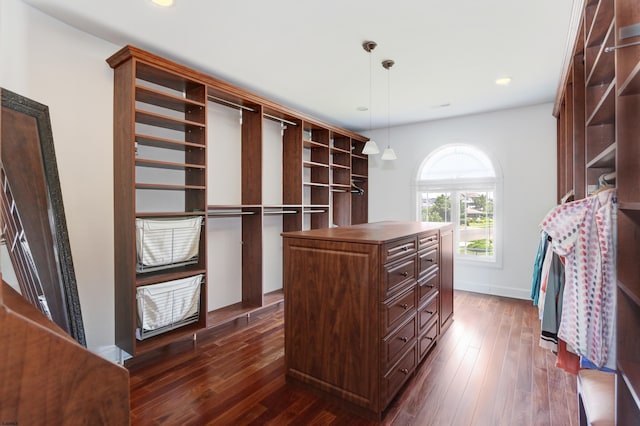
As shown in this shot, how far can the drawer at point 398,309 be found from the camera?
6.44 feet

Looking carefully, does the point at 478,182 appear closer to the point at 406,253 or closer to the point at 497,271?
the point at 497,271

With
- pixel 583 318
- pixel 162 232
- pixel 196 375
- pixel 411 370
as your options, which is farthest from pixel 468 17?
pixel 196 375

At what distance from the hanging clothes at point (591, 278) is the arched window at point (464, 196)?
3.48 metres

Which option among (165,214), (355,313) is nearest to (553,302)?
(355,313)

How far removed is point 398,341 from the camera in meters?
2.14

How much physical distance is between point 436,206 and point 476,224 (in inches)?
25.3

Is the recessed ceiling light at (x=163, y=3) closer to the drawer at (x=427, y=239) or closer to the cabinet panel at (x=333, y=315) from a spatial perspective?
the cabinet panel at (x=333, y=315)

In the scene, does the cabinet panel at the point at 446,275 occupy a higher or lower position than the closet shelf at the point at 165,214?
lower

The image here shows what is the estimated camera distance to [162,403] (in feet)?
7.00

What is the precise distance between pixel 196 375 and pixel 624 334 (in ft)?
8.49

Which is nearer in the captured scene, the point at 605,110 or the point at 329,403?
the point at 605,110

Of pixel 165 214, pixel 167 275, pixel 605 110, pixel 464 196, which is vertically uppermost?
pixel 605 110

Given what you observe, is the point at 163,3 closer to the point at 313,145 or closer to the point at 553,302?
the point at 313,145

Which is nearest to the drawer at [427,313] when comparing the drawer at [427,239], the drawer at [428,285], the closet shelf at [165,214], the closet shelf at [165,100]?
the drawer at [428,285]
